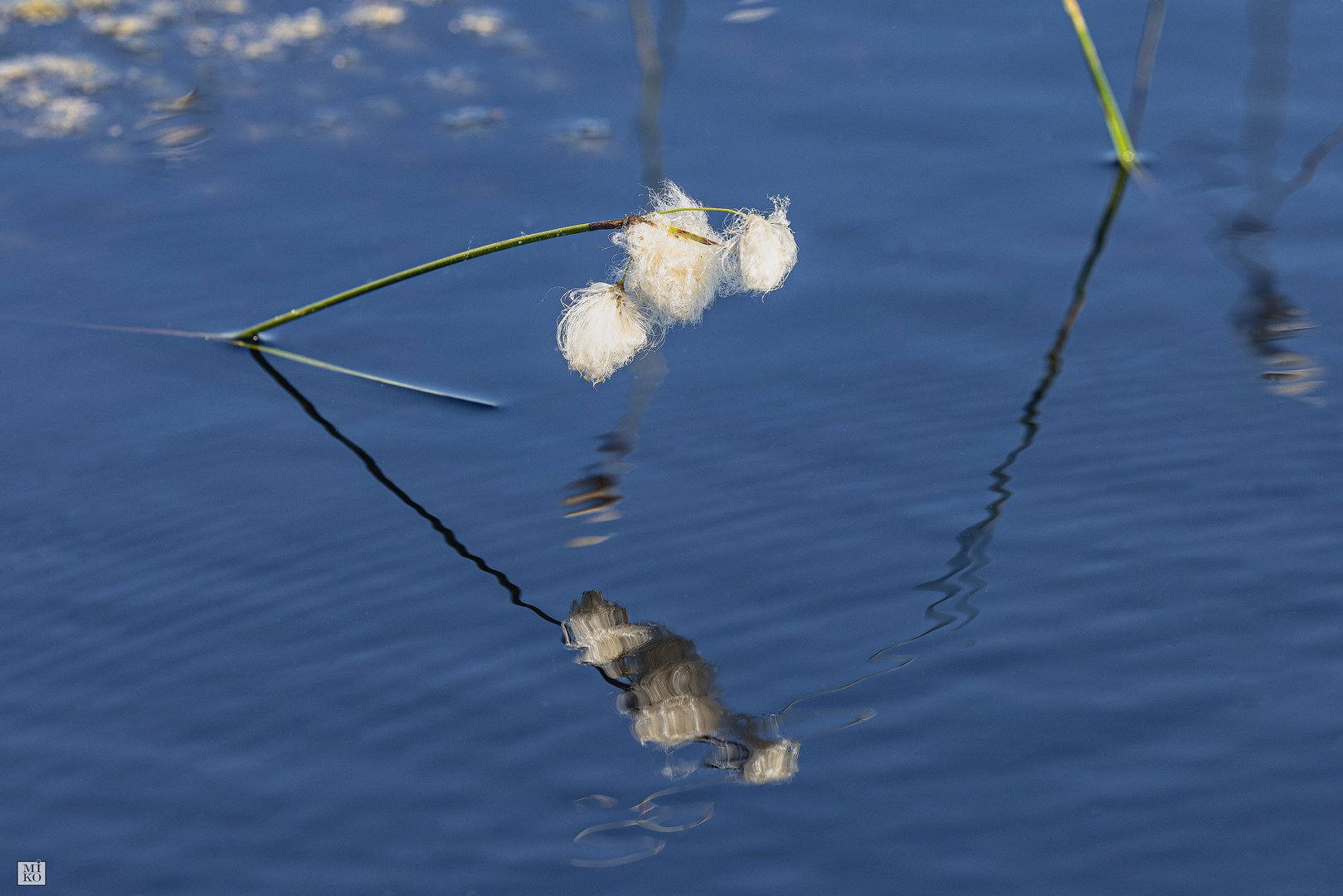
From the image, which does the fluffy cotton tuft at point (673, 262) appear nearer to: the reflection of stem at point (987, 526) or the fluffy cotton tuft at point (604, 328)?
the fluffy cotton tuft at point (604, 328)

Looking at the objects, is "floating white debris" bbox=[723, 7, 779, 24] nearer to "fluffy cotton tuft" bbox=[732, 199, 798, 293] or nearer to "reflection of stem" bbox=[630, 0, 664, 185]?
"reflection of stem" bbox=[630, 0, 664, 185]

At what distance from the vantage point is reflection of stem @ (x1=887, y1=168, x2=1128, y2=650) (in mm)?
2176

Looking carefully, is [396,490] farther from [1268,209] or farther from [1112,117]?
[1268,209]

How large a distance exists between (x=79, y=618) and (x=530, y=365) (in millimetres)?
1084

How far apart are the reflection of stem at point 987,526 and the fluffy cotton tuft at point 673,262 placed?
687 millimetres

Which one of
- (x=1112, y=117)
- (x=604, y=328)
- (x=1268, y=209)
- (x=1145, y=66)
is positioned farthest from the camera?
(x=1145, y=66)

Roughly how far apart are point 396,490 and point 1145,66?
2.57 metres

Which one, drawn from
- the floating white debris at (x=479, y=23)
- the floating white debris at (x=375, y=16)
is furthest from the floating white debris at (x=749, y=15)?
the floating white debris at (x=375, y=16)

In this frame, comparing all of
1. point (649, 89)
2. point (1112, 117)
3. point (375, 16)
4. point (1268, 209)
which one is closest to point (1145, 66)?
point (1112, 117)

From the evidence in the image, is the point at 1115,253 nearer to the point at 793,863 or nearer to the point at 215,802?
the point at 793,863

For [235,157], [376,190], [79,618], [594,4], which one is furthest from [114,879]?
[594,4]

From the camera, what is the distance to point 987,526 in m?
2.33

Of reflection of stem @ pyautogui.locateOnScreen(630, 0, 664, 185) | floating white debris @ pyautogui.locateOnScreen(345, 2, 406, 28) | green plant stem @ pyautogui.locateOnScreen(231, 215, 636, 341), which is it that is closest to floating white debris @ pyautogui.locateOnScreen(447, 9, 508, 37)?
floating white debris @ pyautogui.locateOnScreen(345, 2, 406, 28)

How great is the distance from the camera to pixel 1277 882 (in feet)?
5.76
